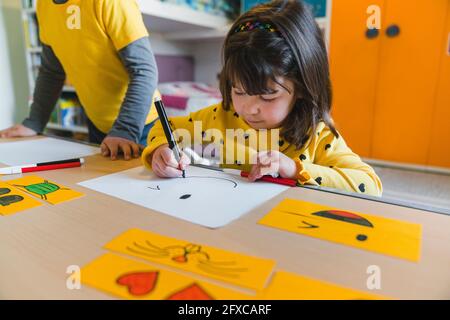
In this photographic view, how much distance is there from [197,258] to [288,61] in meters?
0.42

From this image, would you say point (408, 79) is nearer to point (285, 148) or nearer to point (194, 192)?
point (285, 148)

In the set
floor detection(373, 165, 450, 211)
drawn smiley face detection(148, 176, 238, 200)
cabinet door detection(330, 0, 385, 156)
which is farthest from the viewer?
cabinet door detection(330, 0, 385, 156)

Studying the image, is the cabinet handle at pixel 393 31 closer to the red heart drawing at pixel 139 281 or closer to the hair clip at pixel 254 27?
the hair clip at pixel 254 27

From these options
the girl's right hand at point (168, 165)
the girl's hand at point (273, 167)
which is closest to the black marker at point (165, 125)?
the girl's right hand at point (168, 165)

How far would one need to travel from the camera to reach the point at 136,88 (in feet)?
2.76

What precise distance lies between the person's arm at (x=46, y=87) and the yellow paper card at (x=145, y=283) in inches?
32.9

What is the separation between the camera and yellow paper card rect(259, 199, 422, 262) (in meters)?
0.34

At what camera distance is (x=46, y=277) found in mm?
286

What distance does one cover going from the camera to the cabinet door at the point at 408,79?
1.40m

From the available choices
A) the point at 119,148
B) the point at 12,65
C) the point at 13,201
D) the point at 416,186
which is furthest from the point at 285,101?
the point at 12,65

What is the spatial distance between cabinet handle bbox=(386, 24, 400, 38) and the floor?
0.56m

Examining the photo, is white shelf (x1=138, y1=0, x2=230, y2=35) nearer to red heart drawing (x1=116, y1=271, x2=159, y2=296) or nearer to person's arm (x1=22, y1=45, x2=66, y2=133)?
person's arm (x1=22, y1=45, x2=66, y2=133)

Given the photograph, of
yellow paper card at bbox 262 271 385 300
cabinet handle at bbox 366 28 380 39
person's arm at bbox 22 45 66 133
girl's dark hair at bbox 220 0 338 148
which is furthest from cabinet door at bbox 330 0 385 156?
yellow paper card at bbox 262 271 385 300
